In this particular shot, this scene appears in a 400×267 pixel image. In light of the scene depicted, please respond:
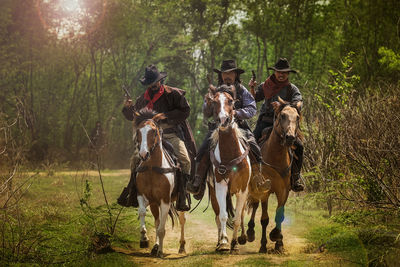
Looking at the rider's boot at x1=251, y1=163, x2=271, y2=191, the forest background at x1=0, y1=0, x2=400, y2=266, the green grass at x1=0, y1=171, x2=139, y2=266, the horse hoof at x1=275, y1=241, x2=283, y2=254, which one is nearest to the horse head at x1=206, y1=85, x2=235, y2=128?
the rider's boot at x1=251, y1=163, x2=271, y2=191

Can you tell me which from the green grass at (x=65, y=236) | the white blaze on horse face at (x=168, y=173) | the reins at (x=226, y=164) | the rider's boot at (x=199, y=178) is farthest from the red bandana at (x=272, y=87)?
the green grass at (x=65, y=236)

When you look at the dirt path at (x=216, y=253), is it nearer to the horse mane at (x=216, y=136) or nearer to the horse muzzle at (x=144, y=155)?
the horse muzzle at (x=144, y=155)

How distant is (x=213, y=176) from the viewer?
8.74 m

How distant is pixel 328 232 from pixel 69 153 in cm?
2621

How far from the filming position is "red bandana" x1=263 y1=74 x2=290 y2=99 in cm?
1011

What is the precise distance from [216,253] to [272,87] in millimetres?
3845

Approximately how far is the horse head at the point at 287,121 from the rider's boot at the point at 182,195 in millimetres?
2055

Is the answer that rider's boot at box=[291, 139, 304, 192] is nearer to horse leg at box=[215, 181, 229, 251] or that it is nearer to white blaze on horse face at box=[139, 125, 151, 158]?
horse leg at box=[215, 181, 229, 251]

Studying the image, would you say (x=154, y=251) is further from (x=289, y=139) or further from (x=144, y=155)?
(x=289, y=139)

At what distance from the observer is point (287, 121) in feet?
28.2

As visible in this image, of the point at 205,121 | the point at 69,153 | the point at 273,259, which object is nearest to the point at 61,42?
the point at 69,153

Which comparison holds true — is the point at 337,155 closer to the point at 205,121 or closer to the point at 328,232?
the point at 328,232

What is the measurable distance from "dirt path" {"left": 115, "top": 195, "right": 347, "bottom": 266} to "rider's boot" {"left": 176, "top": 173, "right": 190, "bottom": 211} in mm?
878

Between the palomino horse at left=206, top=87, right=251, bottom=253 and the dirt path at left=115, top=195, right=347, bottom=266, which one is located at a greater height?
the palomino horse at left=206, top=87, right=251, bottom=253
